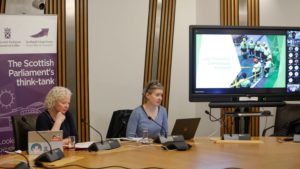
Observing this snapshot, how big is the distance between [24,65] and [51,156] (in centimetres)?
A: 223

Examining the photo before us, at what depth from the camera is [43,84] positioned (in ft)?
16.7

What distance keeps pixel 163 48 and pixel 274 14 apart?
1.55m

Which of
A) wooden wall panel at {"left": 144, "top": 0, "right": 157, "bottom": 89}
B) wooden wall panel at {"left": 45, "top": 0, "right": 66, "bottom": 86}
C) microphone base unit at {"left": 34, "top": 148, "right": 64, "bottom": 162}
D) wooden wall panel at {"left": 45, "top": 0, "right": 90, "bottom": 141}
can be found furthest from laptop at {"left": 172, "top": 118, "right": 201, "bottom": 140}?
wooden wall panel at {"left": 144, "top": 0, "right": 157, "bottom": 89}

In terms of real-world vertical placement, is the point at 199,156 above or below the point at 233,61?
below

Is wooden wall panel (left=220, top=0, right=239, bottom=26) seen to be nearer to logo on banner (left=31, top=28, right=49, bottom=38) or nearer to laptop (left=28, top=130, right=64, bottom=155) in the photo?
logo on banner (left=31, top=28, right=49, bottom=38)

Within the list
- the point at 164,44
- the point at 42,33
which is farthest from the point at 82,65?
the point at 164,44

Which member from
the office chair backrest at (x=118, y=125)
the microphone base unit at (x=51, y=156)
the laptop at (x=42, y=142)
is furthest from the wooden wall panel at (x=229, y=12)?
→ the microphone base unit at (x=51, y=156)

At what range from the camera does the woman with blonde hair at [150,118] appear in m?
4.52

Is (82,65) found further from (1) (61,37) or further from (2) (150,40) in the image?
(2) (150,40)

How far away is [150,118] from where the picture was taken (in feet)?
14.4

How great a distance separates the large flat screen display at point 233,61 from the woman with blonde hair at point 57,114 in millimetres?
1245

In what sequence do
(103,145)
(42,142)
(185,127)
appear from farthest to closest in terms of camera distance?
(185,127) < (103,145) < (42,142)

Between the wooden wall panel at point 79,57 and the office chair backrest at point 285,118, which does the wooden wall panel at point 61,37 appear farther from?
the office chair backrest at point 285,118

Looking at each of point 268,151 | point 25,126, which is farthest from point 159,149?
point 25,126
